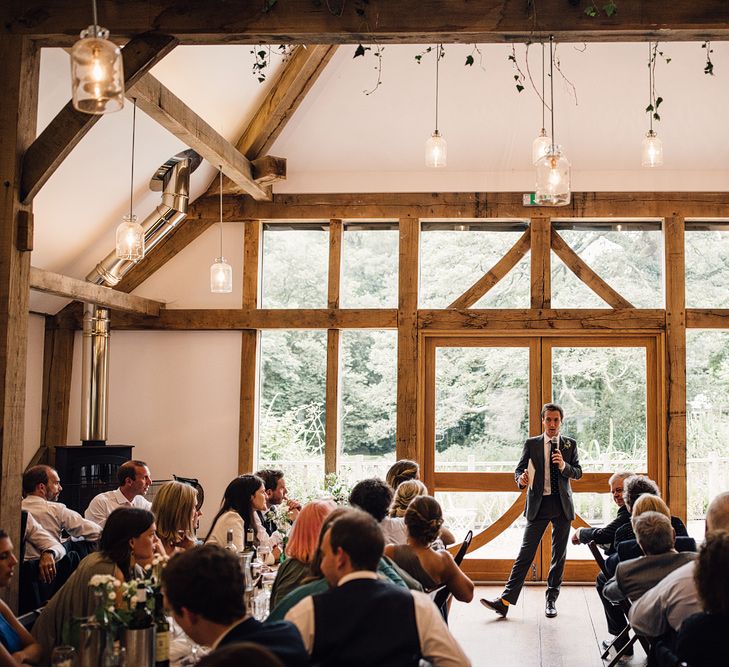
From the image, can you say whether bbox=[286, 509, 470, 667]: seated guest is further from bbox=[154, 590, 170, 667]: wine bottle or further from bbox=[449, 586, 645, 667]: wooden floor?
bbox=[449, 586, 645, 667]: wooden floor

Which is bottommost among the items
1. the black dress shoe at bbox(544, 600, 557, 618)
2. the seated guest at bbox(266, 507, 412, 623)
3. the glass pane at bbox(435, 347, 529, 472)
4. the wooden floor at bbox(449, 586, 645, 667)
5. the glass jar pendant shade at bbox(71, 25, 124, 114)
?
the wooden floor at bbox(449, 586, 645, 667)

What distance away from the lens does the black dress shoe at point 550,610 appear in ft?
22.2

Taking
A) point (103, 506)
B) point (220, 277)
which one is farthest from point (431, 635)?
point (220, 277)

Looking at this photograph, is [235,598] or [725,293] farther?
[725,293]

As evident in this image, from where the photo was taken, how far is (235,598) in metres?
2.41

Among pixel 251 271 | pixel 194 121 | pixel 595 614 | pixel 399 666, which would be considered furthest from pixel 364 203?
pixel 399 666

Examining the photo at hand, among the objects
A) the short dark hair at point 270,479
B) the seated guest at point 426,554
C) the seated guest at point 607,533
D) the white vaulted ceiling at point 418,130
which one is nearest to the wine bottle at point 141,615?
the seated guest at point 426,554

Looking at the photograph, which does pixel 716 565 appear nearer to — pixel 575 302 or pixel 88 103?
pixel 88 103

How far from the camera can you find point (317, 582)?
3115mm

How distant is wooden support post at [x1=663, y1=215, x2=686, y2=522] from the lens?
811cm

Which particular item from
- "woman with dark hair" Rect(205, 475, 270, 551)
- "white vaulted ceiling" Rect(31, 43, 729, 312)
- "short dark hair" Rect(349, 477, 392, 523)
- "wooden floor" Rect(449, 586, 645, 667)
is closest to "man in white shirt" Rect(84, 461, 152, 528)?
"woman with dark hair" Rect(205, 475, 270, 551)

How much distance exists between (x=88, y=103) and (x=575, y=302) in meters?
6.19

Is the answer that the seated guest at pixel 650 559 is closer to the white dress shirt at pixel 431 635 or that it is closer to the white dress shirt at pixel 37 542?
the white dress shirt at pixel 431 635

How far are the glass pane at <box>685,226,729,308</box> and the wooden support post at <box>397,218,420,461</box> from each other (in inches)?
99.7
